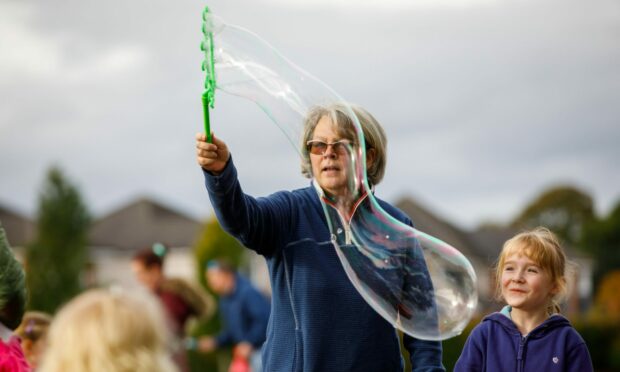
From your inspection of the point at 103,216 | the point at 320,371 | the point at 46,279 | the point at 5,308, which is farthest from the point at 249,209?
the point at 103,216

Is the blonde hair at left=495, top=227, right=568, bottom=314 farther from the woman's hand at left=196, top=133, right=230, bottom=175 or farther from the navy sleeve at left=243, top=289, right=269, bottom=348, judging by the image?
the navy sleeve at left=243, top=289, right=269, bottom=348

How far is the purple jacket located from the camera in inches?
144

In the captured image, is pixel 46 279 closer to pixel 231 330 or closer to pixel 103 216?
pixel 231 330

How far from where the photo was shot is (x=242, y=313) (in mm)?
9945

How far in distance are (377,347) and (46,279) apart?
25.4 meters

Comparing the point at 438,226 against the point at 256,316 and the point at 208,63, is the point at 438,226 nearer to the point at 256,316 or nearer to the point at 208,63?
the point at 256,316

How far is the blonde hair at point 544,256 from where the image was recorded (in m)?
3.82

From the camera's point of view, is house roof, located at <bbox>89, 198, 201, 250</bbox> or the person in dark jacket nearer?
the person in dark jacket

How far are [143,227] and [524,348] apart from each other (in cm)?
5516

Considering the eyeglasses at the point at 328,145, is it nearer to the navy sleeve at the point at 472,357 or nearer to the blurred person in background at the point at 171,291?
the navy sleeve at the point at 472,357

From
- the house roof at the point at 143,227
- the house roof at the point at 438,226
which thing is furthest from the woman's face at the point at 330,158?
the house roof at the point at 438,226

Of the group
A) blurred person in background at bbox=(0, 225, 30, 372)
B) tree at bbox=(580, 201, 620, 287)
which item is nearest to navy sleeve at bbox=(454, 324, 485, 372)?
blurred person in background at bbox=(0, 225, 30, 372)

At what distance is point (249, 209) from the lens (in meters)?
3.45

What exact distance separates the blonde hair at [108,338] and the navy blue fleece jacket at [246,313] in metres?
7.30
